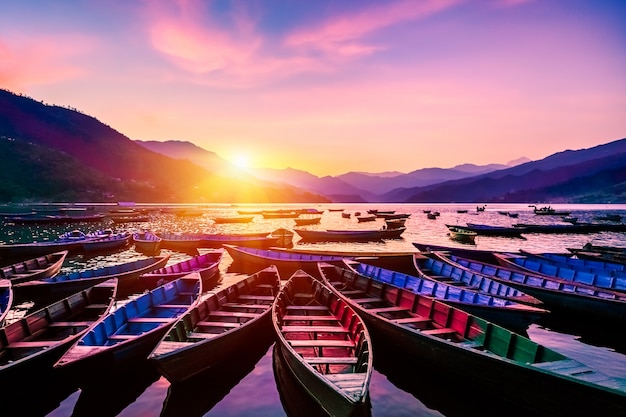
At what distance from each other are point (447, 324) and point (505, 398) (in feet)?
12.3

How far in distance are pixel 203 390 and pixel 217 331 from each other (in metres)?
2.43

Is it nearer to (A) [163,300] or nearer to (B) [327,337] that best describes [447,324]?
(B) [327,337]

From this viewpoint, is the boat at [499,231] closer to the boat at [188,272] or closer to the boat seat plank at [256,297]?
the boat at [188,272]

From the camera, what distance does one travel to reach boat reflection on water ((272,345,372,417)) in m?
9.56

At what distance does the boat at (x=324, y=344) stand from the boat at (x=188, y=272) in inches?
308

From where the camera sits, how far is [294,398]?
10398 millimetres

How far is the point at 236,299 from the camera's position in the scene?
16.5 m

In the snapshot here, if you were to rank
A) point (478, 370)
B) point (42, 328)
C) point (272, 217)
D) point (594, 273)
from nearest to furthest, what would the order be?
point (478, 370) → point (42, 328) → point (594, 273) → point (272, 217)

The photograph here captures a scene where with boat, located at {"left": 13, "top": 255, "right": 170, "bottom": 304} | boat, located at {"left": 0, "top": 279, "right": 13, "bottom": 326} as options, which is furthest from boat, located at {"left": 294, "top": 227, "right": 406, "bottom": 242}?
boat, located at {"left": 0, "top": 279, "right": 13, "bottom": 326}

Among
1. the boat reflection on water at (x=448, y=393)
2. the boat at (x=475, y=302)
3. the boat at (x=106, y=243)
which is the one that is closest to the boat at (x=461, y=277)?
the boat at (x=475, y=302)

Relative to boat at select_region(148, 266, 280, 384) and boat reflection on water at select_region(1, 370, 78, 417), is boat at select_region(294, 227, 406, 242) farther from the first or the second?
boat reflection on water at select_region(1, 370, 78, 417)

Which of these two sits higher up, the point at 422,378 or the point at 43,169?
the point at 43,169

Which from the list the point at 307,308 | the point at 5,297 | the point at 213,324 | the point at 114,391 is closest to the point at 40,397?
the point at 114,391

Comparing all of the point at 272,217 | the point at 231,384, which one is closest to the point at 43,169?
the point at 272,217
